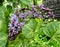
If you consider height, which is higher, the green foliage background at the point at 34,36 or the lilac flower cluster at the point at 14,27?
the lilac flower cluster at the point at 14,27

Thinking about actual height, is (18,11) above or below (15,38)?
above

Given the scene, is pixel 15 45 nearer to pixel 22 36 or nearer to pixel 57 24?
pixel 22 36

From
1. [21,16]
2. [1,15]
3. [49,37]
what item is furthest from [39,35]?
[1,15]

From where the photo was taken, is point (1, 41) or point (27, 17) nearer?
point (1, 41)

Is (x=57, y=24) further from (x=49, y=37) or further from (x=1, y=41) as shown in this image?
(x=1, y=41)

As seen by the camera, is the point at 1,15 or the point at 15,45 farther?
the point at 1,15

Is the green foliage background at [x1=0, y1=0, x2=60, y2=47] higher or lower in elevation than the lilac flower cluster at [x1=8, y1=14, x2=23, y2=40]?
lower

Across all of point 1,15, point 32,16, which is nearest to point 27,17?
point 32,16

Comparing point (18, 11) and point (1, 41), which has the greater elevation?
point (18, 11)
